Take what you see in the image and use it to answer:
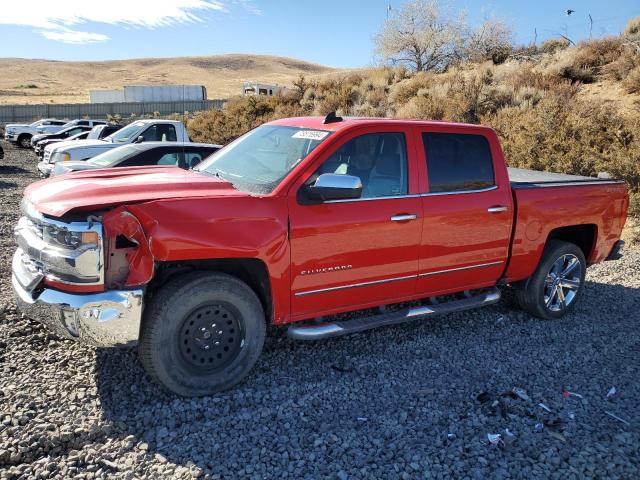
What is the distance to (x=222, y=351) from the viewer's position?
3.89 meters

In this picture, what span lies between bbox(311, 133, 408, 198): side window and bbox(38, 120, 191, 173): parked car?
1084cm

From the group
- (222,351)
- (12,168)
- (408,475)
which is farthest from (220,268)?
(12,168)

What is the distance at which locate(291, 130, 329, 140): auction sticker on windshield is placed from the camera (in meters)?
4.41

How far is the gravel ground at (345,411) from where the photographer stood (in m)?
3.16

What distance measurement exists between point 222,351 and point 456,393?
5.74 feet

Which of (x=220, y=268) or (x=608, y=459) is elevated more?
(x=220, y=268)

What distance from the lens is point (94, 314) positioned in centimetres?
A: 339

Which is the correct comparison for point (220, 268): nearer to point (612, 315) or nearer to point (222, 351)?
point (222, 351)

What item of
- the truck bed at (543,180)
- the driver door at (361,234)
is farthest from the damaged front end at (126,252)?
the truck bed at (543,180)

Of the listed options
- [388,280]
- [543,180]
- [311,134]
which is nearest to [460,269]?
[388,280]

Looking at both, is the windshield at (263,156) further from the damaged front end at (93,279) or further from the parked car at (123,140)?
the parked car at (123,140)

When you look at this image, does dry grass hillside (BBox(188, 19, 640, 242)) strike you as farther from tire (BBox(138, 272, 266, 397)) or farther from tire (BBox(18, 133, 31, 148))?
tire (BBox(18, 133, 31, 148))

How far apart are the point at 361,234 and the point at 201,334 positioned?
4.61ft

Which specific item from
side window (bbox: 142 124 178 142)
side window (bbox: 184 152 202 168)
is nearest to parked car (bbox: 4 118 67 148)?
side window (bbox: 142 124 178 142)
